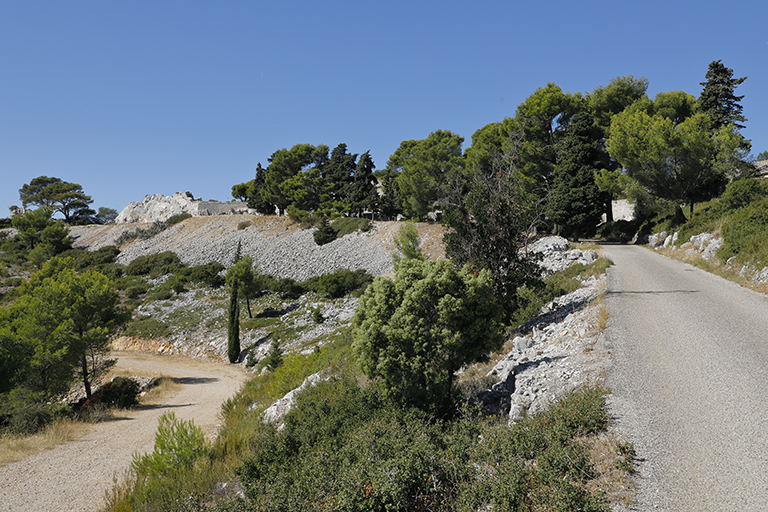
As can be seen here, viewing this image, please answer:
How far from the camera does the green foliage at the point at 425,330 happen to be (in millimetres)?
7891

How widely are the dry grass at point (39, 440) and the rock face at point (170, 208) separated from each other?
194 ft

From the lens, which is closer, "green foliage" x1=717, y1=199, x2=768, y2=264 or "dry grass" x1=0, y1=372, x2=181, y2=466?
"dry grass" x1=0, y1=372, x2=181, y2=466

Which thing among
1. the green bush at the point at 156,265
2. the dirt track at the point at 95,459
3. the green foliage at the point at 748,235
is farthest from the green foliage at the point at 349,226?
the green foliage at the point at 748,235

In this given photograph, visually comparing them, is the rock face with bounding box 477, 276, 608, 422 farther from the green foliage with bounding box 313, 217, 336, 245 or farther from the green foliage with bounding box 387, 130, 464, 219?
the green foliage with bounding box 313, 217, 336, 245

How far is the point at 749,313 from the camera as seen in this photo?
10.2 metres

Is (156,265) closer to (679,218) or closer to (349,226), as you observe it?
(349,226)

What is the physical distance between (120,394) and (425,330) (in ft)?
61.1

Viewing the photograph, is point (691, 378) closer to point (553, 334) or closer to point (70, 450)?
point (553, 334)

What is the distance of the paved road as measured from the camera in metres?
4.38

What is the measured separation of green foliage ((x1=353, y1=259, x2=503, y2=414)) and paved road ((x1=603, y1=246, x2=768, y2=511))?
9.01 feet

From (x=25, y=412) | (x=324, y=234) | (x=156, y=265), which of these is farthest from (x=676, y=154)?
(x=156, y=265)

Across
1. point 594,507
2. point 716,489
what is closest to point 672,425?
point 716,489

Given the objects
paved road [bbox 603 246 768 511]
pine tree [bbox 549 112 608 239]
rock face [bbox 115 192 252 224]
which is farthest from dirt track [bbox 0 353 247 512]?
rock face [bbox 115 192 252 224]

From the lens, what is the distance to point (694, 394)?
633 centimetres
